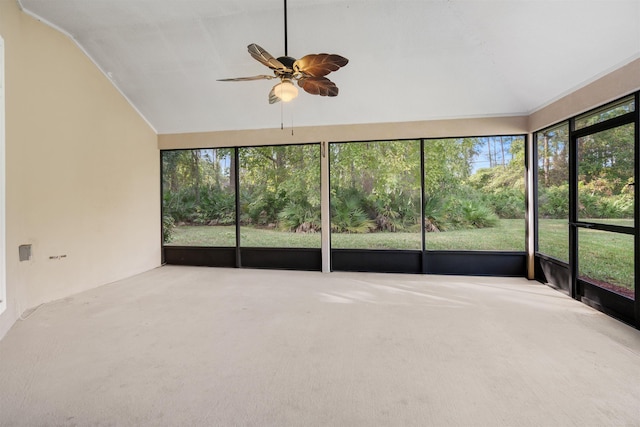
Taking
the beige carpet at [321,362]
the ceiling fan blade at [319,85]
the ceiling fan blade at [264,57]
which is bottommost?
the beige carpet at [321,362]

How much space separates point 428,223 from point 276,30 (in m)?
4.19

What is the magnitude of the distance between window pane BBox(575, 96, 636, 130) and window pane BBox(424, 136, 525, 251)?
141cm

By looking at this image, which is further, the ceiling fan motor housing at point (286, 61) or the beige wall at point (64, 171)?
the beige wall at point (64, 171)

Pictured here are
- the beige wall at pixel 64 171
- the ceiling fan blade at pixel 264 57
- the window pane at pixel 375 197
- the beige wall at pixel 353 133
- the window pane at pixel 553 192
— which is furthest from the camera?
the window pane at pixel 375 197

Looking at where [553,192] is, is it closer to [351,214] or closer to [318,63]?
[351,214]

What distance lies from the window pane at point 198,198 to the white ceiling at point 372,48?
1.37 m

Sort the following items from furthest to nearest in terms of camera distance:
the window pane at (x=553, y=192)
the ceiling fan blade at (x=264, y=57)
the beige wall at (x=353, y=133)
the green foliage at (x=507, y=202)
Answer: the green foliage at (x=507, y=202)
the beige wall at (x=353, y=133)
the window pane at (x=553, y=192)
the ceiling fan blade at (x=264, y=57)

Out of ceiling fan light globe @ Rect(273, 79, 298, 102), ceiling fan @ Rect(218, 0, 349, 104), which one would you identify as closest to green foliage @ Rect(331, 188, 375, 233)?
ceiling fan @ Rect(218, 0, 349, 104)

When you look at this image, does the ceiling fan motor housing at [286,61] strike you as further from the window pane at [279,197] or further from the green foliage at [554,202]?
the green foliage at [554,202]

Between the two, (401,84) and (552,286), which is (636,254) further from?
(401,84)

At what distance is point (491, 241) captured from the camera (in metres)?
5.96

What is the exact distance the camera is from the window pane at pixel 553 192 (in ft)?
13.9

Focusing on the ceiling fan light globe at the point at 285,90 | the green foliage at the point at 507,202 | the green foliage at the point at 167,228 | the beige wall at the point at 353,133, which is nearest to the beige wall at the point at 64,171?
the green foliage at the point at 167,228

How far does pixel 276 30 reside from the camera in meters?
3.79
